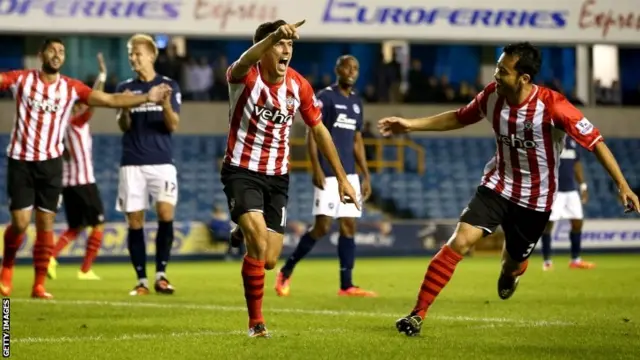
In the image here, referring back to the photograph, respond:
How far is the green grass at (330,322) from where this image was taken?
294 inches

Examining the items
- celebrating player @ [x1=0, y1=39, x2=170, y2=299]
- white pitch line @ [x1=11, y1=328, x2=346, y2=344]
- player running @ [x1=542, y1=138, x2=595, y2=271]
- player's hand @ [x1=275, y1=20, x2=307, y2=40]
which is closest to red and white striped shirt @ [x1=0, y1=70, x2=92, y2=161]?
celebrating player @ [x1=0, y1=39, x2=170, y2=299]

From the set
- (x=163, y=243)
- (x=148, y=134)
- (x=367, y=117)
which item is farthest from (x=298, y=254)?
(x=367, y=117)

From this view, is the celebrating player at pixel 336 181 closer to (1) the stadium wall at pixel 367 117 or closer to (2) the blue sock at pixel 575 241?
(2) the blue sock at pixel 575 241

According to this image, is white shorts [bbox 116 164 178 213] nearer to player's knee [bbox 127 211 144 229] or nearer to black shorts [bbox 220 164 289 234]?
player's knee [bbox 127 211 144 229]

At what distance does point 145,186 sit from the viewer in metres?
12.9

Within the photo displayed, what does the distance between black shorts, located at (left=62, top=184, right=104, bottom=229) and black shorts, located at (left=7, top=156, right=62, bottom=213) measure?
3754mm

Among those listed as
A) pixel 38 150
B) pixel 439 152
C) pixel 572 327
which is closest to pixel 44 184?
pixel 38 150

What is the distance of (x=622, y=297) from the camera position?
479 inches

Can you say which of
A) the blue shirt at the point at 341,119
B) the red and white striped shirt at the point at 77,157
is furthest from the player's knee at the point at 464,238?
the red and white striped shirt at the point at 77,157

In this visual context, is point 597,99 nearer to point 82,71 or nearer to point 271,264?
point 82,71

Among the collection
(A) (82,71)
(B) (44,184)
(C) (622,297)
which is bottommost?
(C) (622,297)

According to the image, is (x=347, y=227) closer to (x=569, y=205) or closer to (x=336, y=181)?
(x=336, y=181)

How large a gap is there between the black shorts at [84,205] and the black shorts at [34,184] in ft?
12.3

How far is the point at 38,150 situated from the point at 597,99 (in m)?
19.8
